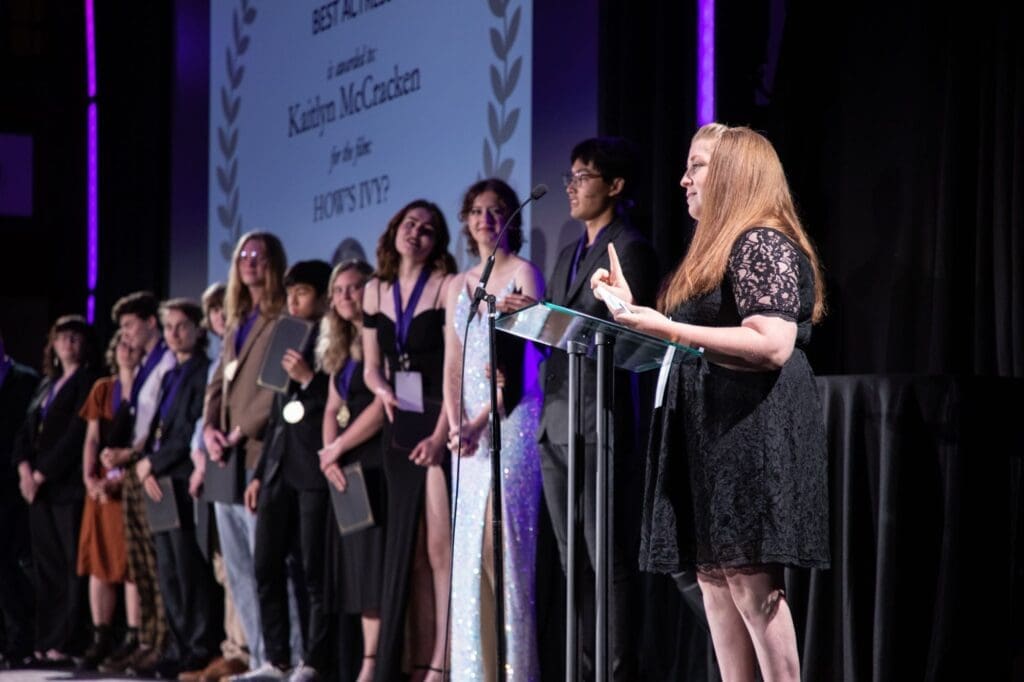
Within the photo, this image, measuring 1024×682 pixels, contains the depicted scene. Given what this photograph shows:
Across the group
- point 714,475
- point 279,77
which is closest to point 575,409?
point 714,475

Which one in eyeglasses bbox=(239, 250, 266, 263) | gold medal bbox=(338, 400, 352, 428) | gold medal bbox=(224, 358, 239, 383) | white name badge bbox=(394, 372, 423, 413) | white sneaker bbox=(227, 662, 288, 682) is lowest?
white sneaker bbox=(227, 662, 288, 682)

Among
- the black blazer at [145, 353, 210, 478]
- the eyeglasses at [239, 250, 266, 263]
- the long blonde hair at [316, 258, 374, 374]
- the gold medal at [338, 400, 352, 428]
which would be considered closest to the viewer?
the gold medal at [338, 400, 352, 428]

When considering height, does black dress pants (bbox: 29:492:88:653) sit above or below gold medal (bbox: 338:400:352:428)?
below

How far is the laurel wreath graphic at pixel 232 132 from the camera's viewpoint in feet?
23.5

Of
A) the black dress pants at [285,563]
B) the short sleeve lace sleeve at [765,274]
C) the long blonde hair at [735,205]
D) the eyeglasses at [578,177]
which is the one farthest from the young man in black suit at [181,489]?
the short sleeve lace sleeve at [765,274]

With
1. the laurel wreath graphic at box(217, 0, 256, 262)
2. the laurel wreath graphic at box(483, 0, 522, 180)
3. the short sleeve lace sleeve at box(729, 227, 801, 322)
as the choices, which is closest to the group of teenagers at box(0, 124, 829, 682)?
the short sleeve lace sleeve at box(729, 227, 801, 322)

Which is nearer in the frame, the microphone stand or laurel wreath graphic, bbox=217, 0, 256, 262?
the microphone stand

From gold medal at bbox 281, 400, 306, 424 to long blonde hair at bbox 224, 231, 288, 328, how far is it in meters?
0.55

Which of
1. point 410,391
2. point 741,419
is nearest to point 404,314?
point 410,391

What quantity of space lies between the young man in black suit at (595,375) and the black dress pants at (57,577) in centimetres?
345

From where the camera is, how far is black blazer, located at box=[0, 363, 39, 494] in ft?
23.7

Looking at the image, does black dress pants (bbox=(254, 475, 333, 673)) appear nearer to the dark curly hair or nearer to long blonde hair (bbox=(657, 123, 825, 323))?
the dark curly hair

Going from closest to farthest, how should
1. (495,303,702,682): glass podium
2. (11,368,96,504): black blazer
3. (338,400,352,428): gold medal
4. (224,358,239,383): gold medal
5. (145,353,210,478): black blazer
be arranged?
(495,303,702,682): glass podium → (338,400,352,428): gold medal → (224,358,239,383): gold medal → (145,353,210,478): black blazer → (11,368,96,504): black blazer

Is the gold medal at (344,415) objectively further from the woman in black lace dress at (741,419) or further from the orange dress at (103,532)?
the woman in black lace dress at (741,419)
